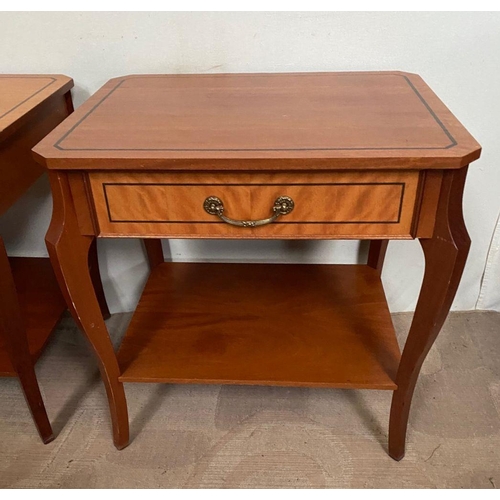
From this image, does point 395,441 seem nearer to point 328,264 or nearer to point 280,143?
point 328,264

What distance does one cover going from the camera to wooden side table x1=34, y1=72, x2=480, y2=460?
0.73 m

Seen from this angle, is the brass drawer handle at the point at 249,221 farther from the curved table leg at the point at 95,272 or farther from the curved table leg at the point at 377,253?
the curved table leg at the point at 95,272

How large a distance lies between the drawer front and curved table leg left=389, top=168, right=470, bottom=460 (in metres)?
0.05

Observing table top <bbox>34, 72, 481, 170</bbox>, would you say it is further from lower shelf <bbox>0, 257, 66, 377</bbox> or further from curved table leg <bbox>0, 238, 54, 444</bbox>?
lower shelf <bbox>0, 257, 66, 377</bbox>

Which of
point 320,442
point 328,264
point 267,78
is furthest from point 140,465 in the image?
point 267,78

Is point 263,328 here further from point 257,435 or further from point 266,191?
point 266,191

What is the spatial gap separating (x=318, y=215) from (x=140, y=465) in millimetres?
730

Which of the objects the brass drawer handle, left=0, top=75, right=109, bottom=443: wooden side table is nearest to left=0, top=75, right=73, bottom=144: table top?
left=0, top=75, right=109, bottom=443: wooden side table

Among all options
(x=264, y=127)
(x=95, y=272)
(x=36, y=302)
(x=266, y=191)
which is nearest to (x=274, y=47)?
(x=264, y=127)

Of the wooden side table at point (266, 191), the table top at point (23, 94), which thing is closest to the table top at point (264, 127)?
the wooden side table at point (266, 191)

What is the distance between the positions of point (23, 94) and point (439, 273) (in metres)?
0.89

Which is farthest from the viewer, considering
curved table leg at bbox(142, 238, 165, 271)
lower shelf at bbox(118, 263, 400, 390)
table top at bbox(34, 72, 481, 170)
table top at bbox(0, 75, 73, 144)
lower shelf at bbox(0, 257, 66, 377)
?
curved table leg at bbox(142, 238, 165, 271)

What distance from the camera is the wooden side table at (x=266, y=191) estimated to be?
2.40ft

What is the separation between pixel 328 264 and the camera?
4.39ft
